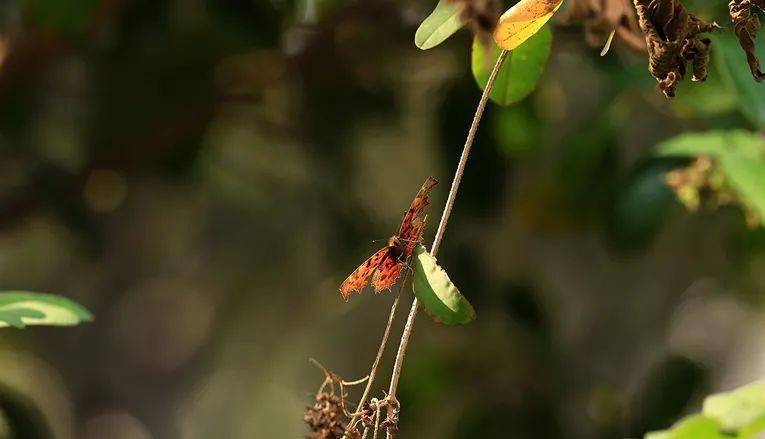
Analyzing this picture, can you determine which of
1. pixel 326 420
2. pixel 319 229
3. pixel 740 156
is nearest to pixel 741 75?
pixel 740 156

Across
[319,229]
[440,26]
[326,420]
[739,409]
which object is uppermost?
[319,229]

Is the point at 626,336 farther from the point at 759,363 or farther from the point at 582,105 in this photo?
the point at 582,105

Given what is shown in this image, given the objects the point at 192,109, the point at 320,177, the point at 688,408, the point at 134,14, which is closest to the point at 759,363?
the point at 688,408

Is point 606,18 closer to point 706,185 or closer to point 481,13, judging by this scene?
point 481,13

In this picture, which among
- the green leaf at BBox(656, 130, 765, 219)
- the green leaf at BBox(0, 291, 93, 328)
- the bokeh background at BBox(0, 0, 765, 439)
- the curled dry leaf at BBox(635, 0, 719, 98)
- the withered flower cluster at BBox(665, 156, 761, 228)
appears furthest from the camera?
the bokeh background at BBox(0, 0, 765, 439)

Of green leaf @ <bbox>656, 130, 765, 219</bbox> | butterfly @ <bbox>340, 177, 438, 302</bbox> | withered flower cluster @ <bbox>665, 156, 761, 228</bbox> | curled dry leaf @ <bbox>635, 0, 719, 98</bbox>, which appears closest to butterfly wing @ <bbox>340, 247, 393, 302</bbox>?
butterfly @ <bbox>340, 177, 438, 302</bbox>

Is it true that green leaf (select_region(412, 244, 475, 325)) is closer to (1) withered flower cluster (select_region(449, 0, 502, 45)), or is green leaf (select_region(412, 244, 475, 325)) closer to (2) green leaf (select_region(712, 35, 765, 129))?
(1) withered flower cluster (select_region(449, 0, 502, 45))
